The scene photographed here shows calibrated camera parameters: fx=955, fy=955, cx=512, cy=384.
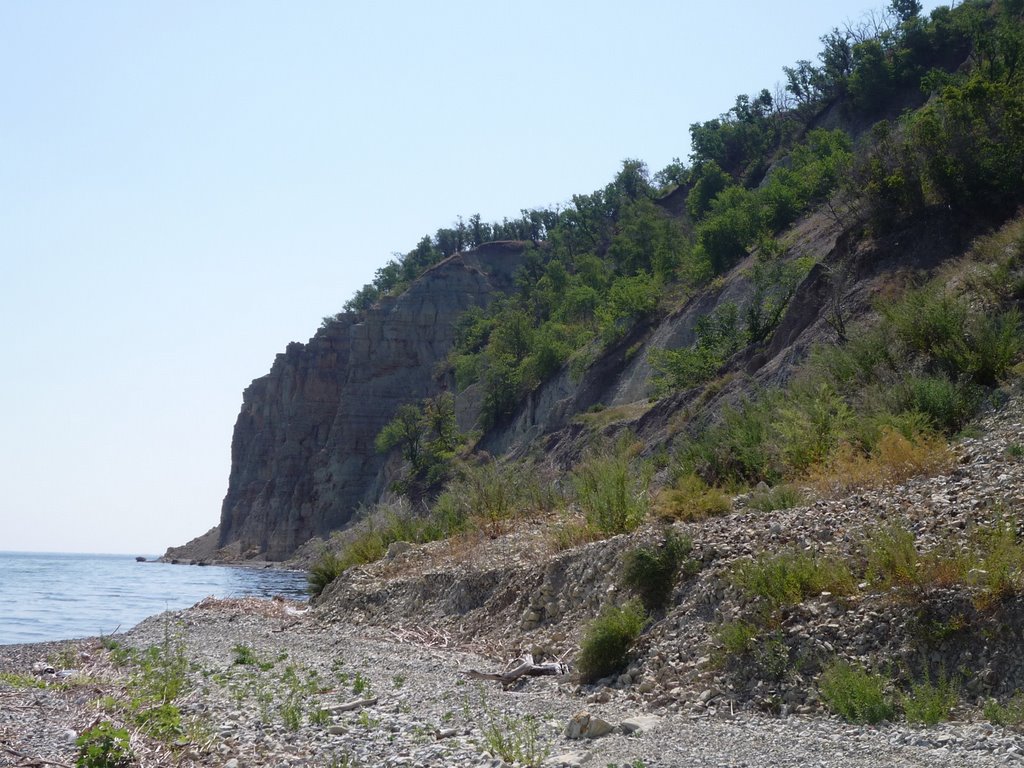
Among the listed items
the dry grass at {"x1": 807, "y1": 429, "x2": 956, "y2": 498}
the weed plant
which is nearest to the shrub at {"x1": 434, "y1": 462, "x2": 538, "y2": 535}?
the dry grass at {"x1": 807, "y1": 429, "x2": 956, "y2": 498}

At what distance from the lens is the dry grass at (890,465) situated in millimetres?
13172

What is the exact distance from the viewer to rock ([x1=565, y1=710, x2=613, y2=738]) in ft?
28.1

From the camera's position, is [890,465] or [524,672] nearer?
[524,672]

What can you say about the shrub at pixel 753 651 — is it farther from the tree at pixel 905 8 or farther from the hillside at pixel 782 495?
the tree at pixel 905 8

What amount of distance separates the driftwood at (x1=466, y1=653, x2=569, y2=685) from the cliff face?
66447 millimetres

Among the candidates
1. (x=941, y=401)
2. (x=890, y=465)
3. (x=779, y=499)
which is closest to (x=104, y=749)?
(x=779, y=499)

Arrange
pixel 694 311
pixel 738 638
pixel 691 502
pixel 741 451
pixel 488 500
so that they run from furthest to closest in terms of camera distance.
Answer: pixel 694 311 < pixel 488 500 < pixel 741 451 < pixel 691 502 < pixel 738 638

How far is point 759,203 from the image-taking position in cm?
4881

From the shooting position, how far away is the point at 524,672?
1216cm

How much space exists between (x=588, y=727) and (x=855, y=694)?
234cm

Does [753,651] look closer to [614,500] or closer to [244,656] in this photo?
[614,500]

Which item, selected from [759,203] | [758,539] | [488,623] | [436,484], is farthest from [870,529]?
[436,484]

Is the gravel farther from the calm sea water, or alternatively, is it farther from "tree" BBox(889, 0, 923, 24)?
"tree" BBox(889, 0, 923, 24)

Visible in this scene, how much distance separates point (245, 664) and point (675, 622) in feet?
22.4
